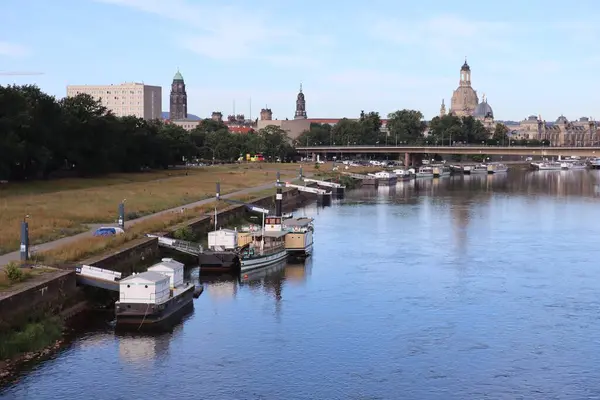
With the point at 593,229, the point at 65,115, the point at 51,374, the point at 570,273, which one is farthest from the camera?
the point at 65,115

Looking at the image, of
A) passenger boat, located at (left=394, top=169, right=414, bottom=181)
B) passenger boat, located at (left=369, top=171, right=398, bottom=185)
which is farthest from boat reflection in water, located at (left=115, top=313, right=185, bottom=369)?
passenger boat, located at (left=394, top=169, right=414, bottom=181)

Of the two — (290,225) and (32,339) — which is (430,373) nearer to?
(32,339)

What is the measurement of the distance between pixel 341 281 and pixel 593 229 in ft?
116

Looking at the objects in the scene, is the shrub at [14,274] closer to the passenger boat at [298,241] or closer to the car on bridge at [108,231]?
the car on bridge at [108,231]

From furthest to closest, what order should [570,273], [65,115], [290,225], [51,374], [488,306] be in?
[65,115] < [290,225] < [570,273] < [488,306] < [51,374]

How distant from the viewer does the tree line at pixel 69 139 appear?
258 feet

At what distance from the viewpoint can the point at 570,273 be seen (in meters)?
51.3

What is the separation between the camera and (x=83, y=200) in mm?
69938

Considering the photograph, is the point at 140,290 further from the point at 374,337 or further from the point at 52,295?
the point at 374,337

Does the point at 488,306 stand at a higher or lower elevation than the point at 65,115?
lower

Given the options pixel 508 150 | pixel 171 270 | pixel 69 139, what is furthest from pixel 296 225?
pixel 508 150

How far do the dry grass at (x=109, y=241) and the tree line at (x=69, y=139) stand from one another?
71.4ft

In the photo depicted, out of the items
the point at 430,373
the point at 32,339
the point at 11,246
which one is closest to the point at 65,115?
the point at 11,246

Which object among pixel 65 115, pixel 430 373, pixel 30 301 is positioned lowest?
pixel 430 373
